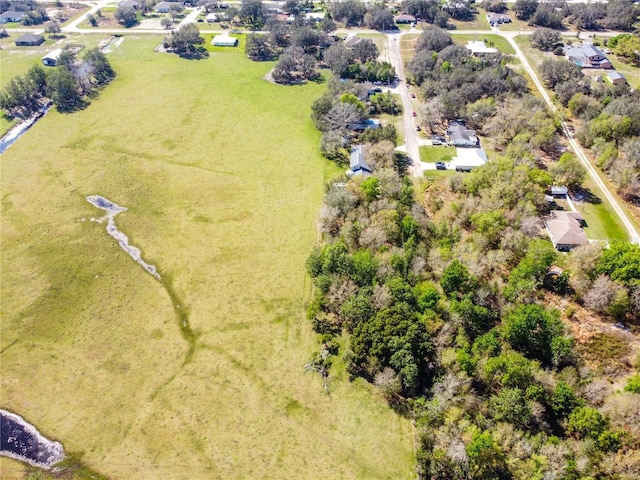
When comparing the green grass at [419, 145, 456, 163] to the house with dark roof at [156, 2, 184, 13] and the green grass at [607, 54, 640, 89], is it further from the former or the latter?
the house with dark roof at [156, 2, 184, 13]

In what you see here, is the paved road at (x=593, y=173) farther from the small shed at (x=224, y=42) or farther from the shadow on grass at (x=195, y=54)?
the shadow on grass at (x=195, y=54)

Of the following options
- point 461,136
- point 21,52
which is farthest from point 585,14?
point 21,52

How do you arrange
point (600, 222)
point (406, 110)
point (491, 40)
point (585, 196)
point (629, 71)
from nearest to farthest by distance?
point (600, 222)
point (585, 196)
point (406, 110)
point (629, 71)
point (491, 40)

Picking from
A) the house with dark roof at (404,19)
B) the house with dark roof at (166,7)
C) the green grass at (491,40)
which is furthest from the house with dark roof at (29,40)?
the green grass at (491,40)

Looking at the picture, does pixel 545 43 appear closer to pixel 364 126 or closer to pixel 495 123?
pixel 495 123

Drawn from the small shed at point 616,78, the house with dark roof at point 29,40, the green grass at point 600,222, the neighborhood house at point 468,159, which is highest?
the small shed at point 616,78

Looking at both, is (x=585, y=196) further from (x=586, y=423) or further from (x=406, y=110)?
(x=586, y=423)
